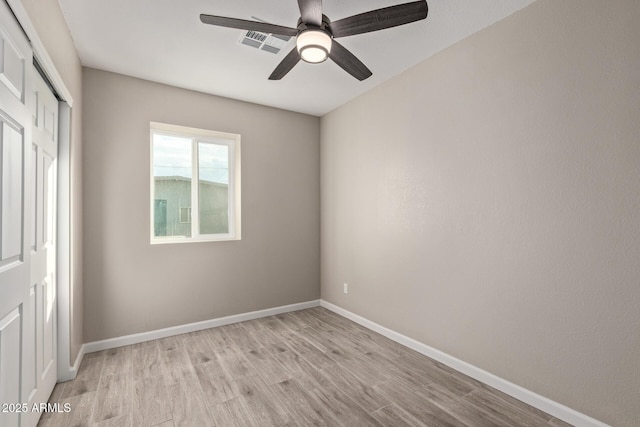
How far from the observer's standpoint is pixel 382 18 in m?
1.69

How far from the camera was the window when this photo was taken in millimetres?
3449

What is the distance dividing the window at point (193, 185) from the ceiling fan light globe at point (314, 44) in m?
2.13

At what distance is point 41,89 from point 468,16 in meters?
2.91

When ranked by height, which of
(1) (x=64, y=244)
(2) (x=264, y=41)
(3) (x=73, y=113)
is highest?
(2) (x=264, y=41)

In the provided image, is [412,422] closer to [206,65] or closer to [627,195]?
[627,195]

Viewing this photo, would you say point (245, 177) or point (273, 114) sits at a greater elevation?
point (273, 114)

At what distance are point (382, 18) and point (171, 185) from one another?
284 cm

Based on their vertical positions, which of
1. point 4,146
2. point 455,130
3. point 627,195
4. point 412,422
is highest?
point 455,130

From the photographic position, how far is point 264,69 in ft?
9.94

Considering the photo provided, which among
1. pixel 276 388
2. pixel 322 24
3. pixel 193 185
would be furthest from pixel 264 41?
pixel 276 388

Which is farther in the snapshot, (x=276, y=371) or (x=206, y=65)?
(x=206, y=65)

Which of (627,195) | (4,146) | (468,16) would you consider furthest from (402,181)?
(4,146)

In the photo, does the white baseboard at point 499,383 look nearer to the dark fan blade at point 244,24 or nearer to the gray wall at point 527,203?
the gray wall at point 527,203

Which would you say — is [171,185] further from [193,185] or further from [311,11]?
[311,11]
